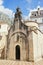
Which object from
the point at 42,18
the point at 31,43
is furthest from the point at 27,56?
the point at 42,18

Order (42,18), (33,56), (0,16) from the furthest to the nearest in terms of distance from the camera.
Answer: (0,16) → (42,18) → (33,56)

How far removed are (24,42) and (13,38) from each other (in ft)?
6.04

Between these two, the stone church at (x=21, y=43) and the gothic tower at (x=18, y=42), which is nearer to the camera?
the stone church at (x=21, y=43)

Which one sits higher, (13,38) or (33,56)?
(13,38)

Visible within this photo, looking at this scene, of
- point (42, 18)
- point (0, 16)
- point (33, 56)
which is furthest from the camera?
point (0, 16)

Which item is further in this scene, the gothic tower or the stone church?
the gothic tower

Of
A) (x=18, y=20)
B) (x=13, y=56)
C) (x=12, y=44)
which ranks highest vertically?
(x=18, y=20)

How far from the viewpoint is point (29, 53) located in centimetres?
1862

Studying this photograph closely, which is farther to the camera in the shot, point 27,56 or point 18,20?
point 18,20

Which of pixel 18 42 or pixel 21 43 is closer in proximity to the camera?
pixel 21 43

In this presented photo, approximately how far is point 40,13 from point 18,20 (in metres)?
26.0

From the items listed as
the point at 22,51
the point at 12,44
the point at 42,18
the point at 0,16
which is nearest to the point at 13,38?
the point at 12,44

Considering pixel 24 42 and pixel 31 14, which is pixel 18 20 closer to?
pixel 24 42

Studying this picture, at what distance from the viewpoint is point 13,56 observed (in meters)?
20.0
